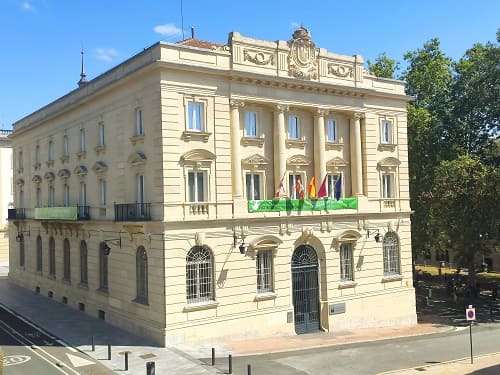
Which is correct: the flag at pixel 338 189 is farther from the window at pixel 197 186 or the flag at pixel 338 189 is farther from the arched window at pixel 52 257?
the arched window at pixel 52 257

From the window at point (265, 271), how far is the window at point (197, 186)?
4.45 metres

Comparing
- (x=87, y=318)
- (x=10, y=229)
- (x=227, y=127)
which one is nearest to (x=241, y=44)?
(x=227, y=127)

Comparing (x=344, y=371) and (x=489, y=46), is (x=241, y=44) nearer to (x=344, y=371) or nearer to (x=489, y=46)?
(x=344, y=371)

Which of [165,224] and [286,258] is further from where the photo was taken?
[286,258]

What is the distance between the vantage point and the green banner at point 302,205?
92.4 ft

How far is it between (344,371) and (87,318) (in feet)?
53.2

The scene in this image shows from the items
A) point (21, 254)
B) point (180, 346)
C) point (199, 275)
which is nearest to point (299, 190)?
point (199, 275)

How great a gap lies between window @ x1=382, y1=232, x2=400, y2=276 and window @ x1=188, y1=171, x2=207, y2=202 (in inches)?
506

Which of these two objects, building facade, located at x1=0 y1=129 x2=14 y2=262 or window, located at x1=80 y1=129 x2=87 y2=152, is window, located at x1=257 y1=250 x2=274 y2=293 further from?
building facade, located at x1=0 y1=129 x2=14 y2=262

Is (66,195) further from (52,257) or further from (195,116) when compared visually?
(195,116)

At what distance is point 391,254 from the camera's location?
3391 cm

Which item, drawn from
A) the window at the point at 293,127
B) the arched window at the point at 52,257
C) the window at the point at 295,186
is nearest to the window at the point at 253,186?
the window at the point at 295,186

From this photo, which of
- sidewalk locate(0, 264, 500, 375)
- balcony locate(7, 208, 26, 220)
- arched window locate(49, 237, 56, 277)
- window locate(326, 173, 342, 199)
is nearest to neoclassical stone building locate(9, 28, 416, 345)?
window locate(326, 173, 342, 199)

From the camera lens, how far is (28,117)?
144ft
